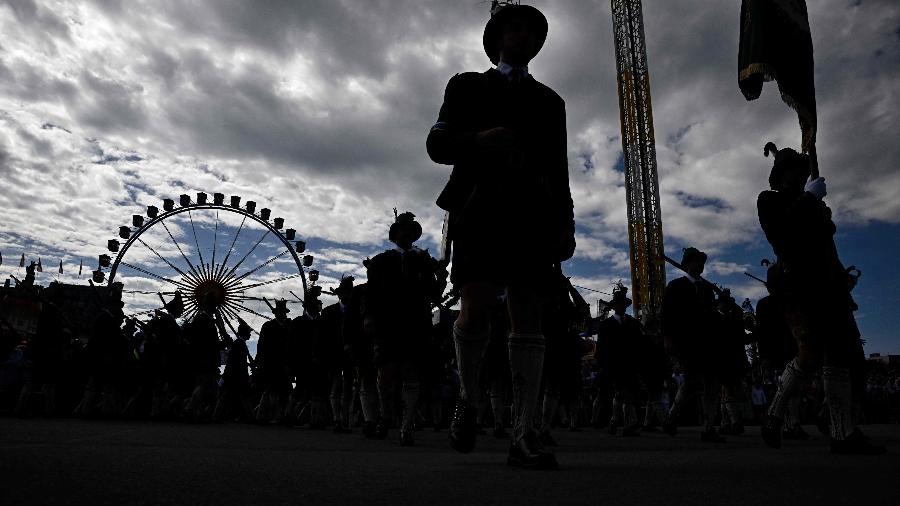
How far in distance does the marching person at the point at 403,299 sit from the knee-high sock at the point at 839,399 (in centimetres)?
334

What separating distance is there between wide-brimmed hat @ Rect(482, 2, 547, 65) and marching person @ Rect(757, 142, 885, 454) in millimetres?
2259

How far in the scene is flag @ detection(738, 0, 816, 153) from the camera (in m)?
6.11

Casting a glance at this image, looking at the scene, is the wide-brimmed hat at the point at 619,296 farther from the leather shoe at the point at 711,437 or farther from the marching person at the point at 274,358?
the marching person at the point at 274,358

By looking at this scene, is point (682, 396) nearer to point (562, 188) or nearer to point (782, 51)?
point (782, 51)

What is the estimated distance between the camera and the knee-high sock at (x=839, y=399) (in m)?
3.99

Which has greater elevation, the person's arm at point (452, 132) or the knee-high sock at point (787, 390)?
the person's arm at point (452, 132)

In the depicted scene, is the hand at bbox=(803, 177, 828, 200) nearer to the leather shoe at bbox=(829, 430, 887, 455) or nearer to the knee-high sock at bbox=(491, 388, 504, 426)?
the leather shoe at bbox=(829, 430, 887, 455)

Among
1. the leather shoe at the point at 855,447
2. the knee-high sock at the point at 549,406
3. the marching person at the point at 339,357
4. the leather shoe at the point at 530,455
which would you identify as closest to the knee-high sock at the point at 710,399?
the knee-high sock at the point at 549,406

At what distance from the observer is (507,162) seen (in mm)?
2756

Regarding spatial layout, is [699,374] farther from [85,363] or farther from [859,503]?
[85,363]

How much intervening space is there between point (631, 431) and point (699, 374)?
1.42 metres


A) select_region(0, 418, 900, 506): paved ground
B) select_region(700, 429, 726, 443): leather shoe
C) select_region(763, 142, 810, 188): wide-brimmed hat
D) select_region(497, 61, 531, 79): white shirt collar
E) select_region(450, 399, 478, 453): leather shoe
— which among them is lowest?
select_region(700, 429, 726, 443): leather shoe

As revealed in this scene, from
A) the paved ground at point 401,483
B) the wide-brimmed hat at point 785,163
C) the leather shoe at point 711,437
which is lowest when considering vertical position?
the leather shoe at point 711,437

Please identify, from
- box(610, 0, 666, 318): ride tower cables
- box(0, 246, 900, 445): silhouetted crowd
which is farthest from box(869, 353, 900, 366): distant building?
box(0, 246, 900, 445): silhouetted crowd
